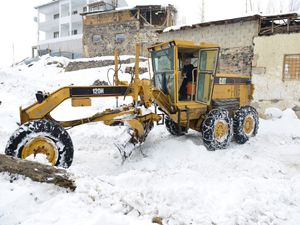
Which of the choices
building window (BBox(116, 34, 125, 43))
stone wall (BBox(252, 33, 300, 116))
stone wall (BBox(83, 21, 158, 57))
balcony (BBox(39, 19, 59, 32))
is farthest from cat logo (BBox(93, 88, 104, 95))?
balcony (BBox(39, 19, 59, 32))

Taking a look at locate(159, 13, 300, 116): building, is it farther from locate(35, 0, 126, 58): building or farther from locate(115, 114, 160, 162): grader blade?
locate(35, 0, 126, 58): building

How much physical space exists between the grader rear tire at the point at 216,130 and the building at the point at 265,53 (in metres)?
4.52

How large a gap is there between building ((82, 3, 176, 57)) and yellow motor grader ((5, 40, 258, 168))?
17.1 meters

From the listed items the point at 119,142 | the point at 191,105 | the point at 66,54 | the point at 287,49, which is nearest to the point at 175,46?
the point at 191,105

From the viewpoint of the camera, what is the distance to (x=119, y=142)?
6.38 m

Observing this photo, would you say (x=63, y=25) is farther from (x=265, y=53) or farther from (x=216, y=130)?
(x=216, y=130)

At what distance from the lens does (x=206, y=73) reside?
729cm

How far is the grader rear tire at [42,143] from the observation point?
4664 mm

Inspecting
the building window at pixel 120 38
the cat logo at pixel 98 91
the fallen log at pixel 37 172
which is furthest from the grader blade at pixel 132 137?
the building window at pixel 120 38

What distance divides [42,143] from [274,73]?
9.00 m

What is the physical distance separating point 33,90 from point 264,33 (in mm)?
10984

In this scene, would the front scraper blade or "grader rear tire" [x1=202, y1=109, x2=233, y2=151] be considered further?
"grader rear tire" [x1=202, y1=109, x2=233, y2=151]

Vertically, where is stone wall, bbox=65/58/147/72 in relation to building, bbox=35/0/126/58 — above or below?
below

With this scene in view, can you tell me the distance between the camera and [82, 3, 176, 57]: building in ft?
84.6
